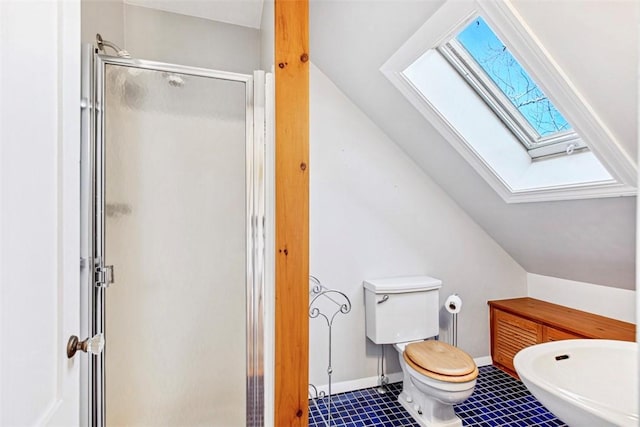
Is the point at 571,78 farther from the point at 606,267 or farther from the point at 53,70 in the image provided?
the point at 53,70

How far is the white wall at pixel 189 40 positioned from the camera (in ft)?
6.32

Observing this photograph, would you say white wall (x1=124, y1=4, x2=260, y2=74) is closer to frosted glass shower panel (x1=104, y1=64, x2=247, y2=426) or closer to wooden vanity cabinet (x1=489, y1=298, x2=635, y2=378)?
frosted glass shower panel (x1=104, y1=64, x2=247, y2=426)

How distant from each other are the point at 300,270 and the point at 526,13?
1.29m

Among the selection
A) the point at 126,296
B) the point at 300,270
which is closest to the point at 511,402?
the point at 300,270

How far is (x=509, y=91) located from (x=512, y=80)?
0.25 ft

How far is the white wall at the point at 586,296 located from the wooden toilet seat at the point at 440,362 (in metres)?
1.09

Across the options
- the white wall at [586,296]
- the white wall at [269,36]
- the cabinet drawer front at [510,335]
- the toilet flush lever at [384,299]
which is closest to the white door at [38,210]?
the white wall at [269,36]

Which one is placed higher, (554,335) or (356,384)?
(554,335)

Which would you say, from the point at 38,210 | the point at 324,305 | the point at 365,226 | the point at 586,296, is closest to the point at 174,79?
the point at 38,210

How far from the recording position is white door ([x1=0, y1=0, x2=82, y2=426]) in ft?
1.65

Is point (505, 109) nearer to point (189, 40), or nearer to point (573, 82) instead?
point (573, 82)

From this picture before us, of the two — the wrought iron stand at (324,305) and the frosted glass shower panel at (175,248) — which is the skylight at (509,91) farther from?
the wrought iron stand at (324,305)

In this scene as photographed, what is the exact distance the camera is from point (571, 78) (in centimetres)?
134

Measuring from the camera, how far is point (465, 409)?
2066 mm
